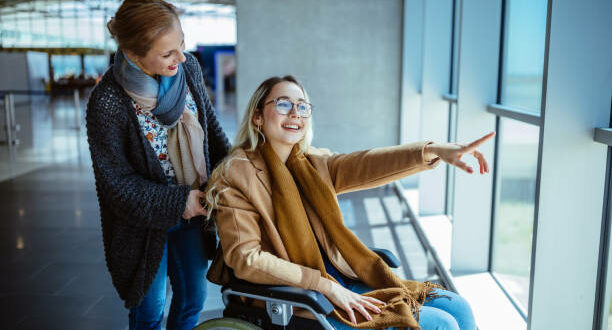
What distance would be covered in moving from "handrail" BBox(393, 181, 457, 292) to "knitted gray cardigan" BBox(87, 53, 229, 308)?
192 cm

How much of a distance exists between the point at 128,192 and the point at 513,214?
2.47m

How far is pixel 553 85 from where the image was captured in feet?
6.15

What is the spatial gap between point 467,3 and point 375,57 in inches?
134

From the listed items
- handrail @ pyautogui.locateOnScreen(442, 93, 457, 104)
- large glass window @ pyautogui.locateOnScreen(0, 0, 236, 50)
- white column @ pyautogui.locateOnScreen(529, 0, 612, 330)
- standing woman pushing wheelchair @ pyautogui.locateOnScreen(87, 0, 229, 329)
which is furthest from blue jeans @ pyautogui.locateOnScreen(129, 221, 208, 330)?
large glass window @ pyautogui.locateOnScreen(0, 0, 236, 50)

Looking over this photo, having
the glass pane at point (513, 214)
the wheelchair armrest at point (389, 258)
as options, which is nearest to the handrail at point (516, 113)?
the glass pane at point (513, 214)

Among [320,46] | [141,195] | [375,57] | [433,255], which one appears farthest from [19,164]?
[141,195]

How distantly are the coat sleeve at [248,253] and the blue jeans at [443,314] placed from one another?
0.55 feet

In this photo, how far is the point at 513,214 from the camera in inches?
129

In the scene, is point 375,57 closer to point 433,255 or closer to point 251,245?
point 433,255

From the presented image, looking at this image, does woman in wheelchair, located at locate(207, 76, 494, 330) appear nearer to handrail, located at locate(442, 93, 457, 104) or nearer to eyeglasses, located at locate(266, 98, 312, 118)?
eyeglasses, located at locate(266, 98, 312, 118)

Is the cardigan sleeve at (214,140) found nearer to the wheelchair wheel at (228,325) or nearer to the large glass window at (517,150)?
the wheelchair wheel at (228,325)

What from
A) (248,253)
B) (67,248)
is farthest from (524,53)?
(67,248)

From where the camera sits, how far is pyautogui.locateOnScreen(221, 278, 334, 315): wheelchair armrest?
4.92 ft

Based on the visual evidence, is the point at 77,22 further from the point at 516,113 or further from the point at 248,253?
the point at 248,253
